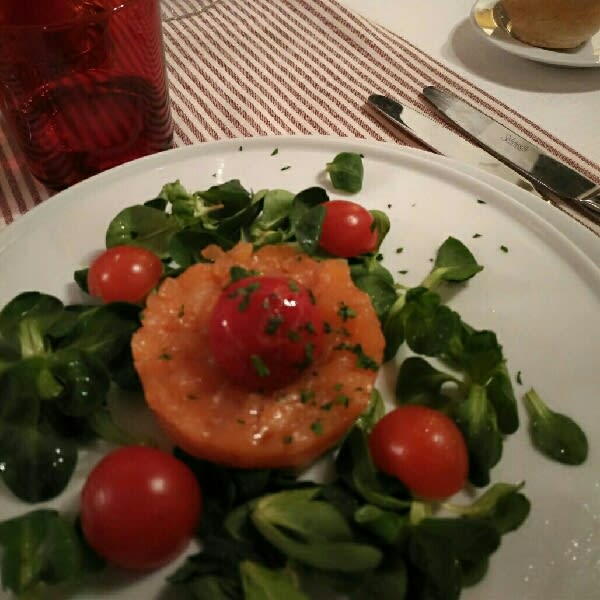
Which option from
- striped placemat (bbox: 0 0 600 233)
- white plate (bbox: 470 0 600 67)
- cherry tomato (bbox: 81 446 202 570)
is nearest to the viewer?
cherry tomato (bbox: 81 446 202 570)

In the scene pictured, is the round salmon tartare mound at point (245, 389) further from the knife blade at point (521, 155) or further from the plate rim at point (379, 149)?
the knife blade at point (521, 155)

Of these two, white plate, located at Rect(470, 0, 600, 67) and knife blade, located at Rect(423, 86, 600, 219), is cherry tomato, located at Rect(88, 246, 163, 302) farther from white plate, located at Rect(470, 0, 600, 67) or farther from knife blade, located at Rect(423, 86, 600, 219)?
white plate, located at Rect(470, 0, 600, 67)

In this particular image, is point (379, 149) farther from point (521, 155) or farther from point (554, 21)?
point (554, 21)

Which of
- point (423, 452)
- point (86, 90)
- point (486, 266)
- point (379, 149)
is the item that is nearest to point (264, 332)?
point (423, 452)

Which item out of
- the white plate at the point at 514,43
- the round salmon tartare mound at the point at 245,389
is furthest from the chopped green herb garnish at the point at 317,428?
the white plate at the point at 514,43

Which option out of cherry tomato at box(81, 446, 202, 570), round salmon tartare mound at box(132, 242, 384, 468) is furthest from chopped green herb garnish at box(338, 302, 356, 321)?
cherry tomato at box(81, 446, 202, 570)

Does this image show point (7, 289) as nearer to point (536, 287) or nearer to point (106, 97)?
point (106, 97)

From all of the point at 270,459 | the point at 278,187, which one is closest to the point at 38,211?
the point at 278,187
